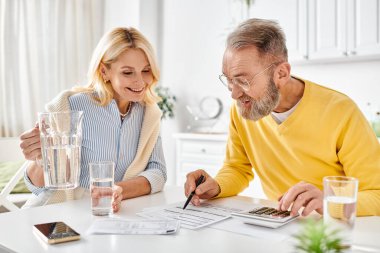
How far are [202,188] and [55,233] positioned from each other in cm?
53

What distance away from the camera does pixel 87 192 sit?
5.53 feet

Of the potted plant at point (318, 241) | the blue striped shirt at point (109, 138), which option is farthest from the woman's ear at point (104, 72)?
the potted plant at point (318, 241)

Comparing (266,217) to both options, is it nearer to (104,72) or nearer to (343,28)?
(104,72)

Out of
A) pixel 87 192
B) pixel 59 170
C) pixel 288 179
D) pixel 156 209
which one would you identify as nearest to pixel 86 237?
pixel 59 170

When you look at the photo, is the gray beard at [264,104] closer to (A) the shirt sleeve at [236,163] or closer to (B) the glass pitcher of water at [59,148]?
(A) the shirt sleeve at [236,163]

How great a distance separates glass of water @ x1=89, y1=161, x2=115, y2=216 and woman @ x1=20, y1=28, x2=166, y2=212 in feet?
1.33

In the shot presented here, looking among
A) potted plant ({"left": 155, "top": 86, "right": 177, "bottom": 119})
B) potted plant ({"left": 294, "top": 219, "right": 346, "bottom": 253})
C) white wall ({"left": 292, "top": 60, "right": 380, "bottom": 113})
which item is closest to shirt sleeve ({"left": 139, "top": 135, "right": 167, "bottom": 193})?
potted plant ({"left": 294, "top": 219, "right": 346, "bottom": 253})

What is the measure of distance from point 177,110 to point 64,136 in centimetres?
383

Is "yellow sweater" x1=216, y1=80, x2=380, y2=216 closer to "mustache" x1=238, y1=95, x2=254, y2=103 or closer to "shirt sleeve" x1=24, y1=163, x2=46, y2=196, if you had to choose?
"mustache" x1=238, y1=95, x2=254, y2=103

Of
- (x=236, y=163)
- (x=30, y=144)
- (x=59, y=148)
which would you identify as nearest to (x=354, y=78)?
(x=236, y=163)

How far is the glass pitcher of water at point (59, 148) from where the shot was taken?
119cm

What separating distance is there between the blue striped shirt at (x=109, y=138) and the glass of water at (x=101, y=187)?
A: 17.5 inches

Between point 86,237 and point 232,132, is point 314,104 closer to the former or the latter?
point 232,132

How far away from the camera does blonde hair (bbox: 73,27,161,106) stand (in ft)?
6.13
